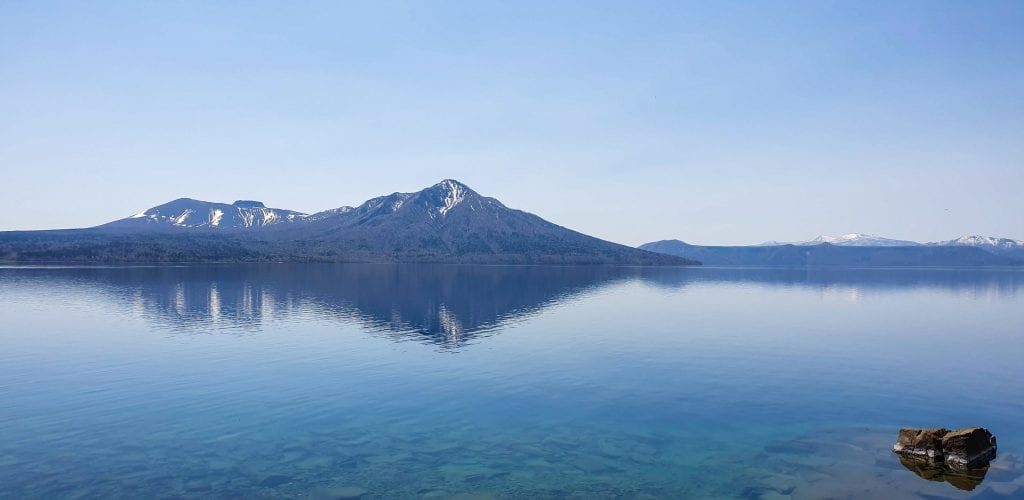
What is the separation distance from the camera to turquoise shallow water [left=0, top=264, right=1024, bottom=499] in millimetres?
31297

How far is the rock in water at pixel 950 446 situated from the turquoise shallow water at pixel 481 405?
110 centimetres

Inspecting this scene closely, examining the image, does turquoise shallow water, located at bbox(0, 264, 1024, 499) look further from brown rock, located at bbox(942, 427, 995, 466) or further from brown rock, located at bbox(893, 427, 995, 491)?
brown rock, located at bbox(942, 427, 995, 466)

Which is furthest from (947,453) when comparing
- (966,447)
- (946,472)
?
(946,472)

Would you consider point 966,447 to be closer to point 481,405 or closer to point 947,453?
point 947,453

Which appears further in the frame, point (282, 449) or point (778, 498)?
point (282, 449)

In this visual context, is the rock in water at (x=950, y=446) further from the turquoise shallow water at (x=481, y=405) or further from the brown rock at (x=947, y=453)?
the turquoise shallow water at (x=481, y=405)

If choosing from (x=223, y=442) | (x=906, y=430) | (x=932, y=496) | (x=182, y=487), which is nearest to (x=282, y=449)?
(x=223, y=442)

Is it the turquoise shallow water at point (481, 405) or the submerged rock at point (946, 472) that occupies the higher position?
the turquoise shallow water at point (481, 405)

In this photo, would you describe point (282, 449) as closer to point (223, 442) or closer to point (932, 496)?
point (223, 442)

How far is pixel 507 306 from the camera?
130750 millimetres

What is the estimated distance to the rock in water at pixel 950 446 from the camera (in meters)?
34.5

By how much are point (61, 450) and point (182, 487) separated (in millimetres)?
11493

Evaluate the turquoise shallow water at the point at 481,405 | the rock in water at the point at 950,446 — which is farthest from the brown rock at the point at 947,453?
the turquoise shallow water at the point at 481,405

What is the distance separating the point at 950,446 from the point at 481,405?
→ 32.3 metres
